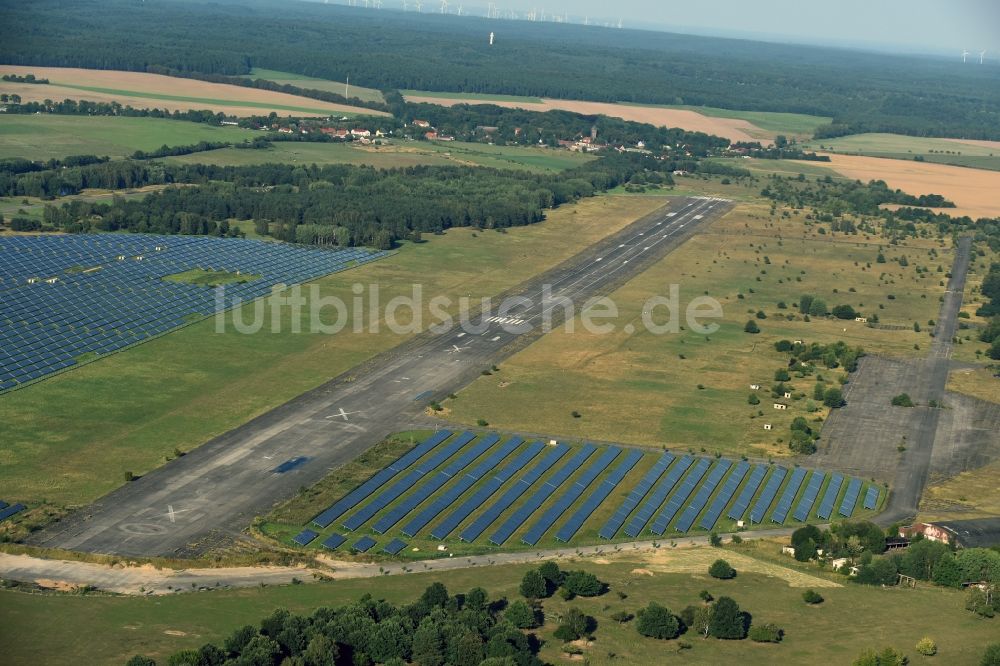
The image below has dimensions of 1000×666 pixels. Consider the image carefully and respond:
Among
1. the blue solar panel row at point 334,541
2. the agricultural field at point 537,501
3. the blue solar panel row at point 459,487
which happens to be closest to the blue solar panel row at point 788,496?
the agricultural field at point 537,501

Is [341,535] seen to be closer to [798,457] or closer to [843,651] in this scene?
[843,651]

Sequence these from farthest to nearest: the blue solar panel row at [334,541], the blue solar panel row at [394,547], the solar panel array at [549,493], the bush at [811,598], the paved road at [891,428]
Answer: the paved road at [891,428] < the solar panel array at [549,493] < the blue solar panel row at [334,541] < the blue solar panel row at [394,547] < the bush at [811,598]

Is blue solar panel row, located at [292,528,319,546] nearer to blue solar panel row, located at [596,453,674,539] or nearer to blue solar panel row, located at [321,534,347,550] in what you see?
blue solar panel row, located at [321,534,347,550]

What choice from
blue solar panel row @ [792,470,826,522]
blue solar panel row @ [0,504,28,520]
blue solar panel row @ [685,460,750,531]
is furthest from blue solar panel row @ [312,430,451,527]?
blue solar panel row @ [792,470,826,522]

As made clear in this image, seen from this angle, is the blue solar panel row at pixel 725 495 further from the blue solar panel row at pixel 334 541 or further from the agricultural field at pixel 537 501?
the blue solar panel row at pixel 334 541

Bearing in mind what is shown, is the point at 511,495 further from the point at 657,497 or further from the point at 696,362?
the point at 696,362
